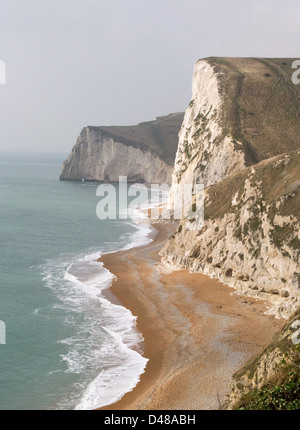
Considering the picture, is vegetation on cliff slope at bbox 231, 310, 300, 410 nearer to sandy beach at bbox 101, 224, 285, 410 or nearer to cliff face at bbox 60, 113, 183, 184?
sandy beach at bbox 101, 224, 285, 410

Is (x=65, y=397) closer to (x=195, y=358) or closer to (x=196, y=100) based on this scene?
(x=195, y=358)

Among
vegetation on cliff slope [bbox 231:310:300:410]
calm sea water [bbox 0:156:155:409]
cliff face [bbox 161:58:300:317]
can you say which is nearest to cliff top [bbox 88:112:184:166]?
cliff face [bbox 161:58:300:317]

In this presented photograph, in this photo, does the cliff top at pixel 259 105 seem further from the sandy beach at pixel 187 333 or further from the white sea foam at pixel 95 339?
the white sea foam at pixel 95 339

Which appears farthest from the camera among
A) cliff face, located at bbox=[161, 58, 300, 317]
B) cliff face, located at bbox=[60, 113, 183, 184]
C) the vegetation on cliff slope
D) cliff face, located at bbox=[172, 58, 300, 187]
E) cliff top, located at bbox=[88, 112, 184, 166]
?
cliff top, located at bbox=[88, 112, 184, 166]

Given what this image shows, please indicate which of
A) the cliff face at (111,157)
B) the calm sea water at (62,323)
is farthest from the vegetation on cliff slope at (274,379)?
the cliff face at (111,157)

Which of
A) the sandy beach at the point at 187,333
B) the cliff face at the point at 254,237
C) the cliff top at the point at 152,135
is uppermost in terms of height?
the cliff top at the point at 152,135

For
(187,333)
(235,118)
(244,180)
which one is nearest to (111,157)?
(235,118)

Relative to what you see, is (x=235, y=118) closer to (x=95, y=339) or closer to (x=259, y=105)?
(x=259, y=105)
